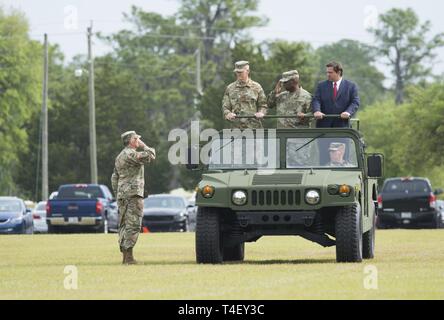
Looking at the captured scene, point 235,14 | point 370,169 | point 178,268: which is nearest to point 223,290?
point 178,268

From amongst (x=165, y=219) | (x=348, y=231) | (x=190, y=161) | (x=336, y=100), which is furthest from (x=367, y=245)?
(x=165, y=219)

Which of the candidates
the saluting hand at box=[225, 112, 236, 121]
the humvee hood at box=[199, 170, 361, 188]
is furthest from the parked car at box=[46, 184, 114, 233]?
the humvee hood at box=[199, 170, 361, 188]

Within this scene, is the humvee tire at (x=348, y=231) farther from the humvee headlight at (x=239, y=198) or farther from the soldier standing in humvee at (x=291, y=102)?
the soldier standing in humvee at (x=291, y=102)

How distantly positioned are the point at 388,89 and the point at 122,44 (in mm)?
24675

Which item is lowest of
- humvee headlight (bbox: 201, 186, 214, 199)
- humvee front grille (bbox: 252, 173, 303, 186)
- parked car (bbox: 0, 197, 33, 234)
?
parked car (bbox: 0, 197, 33, 234)

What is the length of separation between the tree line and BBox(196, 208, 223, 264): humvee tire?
49623 mm

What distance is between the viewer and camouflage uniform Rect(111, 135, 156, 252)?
22.7 meters

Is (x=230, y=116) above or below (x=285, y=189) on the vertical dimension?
above

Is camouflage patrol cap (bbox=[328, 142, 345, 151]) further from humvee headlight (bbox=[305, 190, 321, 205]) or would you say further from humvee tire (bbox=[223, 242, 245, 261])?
humvee tire (bbox=[223, 242, 245, 261])

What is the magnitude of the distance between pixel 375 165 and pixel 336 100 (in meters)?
1.52

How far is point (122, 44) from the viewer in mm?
115812

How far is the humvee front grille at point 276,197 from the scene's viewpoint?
2100 cm

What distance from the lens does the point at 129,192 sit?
2270 centimetres

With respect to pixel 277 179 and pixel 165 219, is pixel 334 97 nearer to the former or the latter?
pixel 277 179
